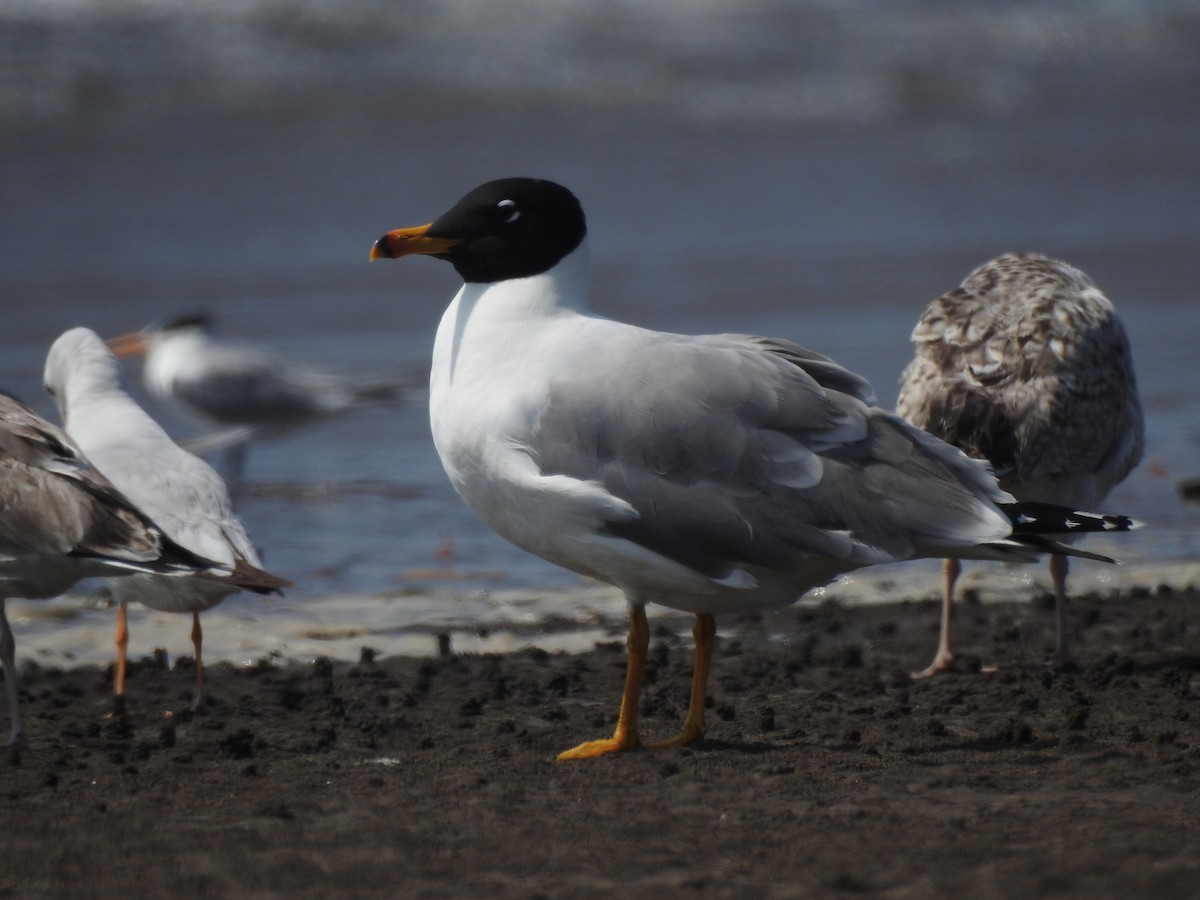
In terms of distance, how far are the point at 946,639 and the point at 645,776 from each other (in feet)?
6.46

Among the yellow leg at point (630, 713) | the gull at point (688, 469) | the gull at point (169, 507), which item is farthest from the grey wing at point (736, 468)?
the gull at point (169, 507)

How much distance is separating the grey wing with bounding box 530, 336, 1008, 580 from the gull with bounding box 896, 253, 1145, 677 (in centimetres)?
130

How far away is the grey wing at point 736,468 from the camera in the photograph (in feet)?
15.1

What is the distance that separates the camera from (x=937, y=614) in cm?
688

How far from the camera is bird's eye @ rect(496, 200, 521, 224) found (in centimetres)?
505

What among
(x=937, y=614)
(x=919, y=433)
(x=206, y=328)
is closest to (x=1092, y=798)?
(x=919, y=433)

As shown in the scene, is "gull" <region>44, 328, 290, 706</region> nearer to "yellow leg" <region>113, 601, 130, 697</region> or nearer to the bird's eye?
"yellow leg" <region>113, 601, 130, 697</region>

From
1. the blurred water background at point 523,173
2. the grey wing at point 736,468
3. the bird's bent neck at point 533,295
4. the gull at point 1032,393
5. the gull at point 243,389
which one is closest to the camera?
the grey wing at point 736,468

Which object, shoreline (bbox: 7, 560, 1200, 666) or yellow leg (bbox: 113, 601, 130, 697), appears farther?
shoreline (bbox: 7, 560, 1200, 666)

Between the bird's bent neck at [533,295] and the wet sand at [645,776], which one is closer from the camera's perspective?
the wet sand at [645,776]

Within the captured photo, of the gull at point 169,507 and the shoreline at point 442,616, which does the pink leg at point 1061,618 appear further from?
the gull at point 169,507

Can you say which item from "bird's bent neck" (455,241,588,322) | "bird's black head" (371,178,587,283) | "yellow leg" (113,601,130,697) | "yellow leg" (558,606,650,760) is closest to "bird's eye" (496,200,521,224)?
"bird's black head" (371,178,587,283)

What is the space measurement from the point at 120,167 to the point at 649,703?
18167 mm

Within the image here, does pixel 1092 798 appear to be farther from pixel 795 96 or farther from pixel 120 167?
pixel 795 96
